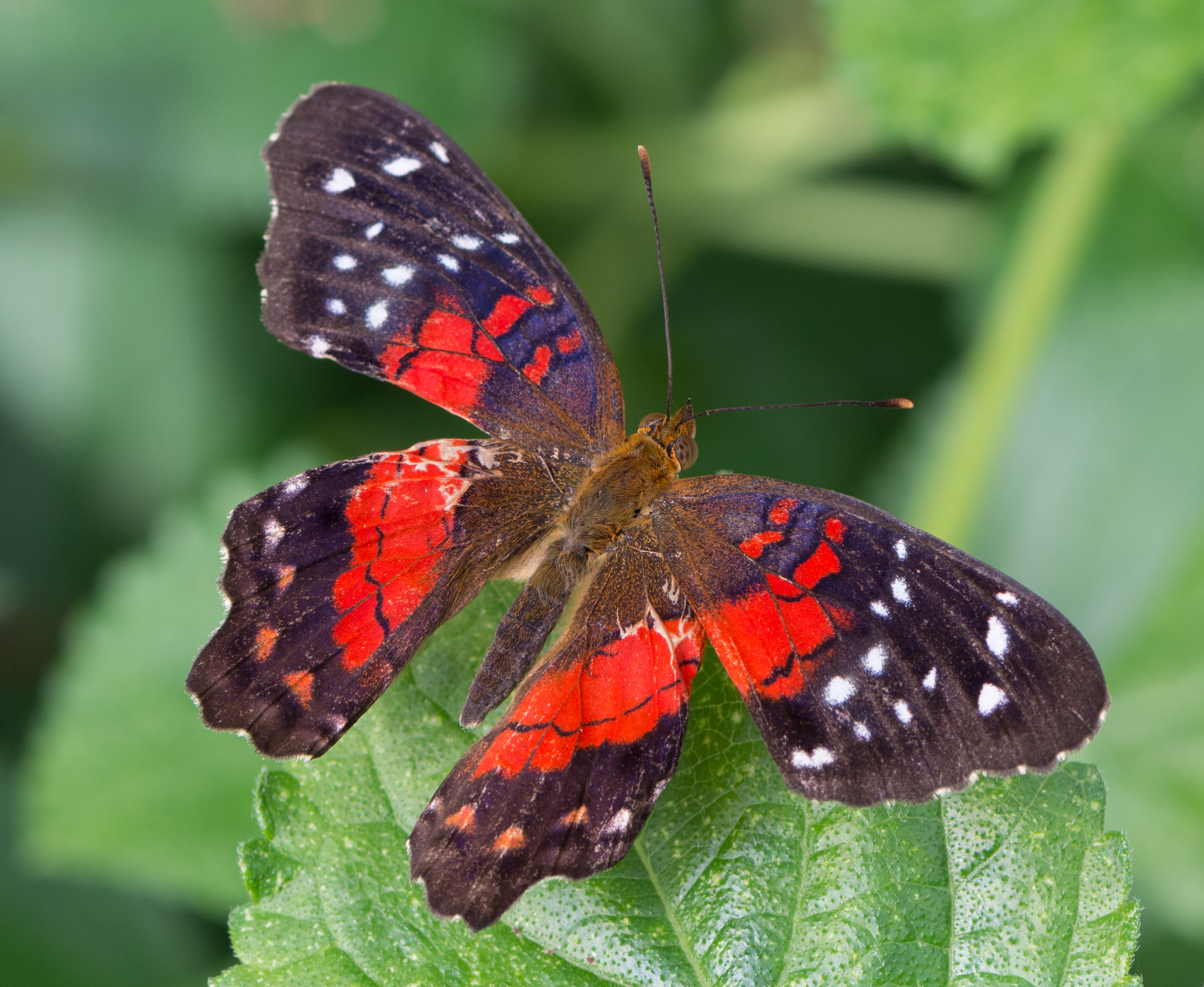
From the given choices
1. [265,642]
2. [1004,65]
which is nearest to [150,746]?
[265,642]

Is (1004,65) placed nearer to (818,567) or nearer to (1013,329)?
(1013,329)

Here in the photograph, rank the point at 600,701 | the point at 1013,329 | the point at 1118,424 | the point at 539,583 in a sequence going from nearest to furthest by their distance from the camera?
the point at 600,701
the point at 539,583
the point at 1013,329
the point at 1118,424

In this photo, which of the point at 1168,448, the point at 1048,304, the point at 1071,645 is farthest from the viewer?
the point at 1168,448

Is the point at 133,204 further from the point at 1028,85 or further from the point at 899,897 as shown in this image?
the point at 899,897

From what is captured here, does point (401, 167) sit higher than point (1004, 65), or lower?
lower

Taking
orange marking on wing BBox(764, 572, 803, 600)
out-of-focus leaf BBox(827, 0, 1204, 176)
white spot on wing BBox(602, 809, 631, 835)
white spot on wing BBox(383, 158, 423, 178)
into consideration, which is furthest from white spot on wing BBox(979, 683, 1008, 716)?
out-of-focus leaf BBox(827, 0, 1204, 176)

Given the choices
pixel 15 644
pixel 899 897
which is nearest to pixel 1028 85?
pixel 899 897

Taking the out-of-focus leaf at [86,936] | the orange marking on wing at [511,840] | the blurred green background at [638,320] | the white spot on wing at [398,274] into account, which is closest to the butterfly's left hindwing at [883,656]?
the orange marking on wing at [511,840]

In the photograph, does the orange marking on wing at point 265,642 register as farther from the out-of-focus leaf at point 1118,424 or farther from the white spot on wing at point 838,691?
the out-of-focus leaf at point 1118,424
